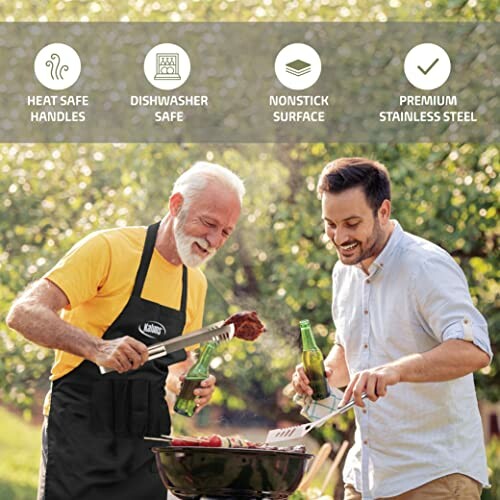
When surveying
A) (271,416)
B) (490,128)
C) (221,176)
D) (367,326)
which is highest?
(490,128)

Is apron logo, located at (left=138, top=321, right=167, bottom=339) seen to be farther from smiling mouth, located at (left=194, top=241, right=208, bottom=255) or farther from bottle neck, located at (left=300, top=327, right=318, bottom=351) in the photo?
bottle neck, located at (left=300, top=327, right=318, bottom=351)

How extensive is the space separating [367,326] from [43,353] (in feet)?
14.0

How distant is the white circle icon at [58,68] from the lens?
17.7 ft

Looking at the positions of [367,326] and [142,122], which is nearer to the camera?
[367,326]

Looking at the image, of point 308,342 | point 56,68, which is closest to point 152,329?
point 308,342

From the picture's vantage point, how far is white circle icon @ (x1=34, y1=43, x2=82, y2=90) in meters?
5.38

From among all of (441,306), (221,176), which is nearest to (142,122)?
(221,176)

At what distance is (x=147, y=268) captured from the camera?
3.85 meters

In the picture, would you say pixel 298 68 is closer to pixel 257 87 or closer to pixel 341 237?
pixel 257 87

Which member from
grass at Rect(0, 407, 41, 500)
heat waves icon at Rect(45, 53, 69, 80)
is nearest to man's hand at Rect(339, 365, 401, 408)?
heat waves icon at Rect(45, 53, 69, 80)

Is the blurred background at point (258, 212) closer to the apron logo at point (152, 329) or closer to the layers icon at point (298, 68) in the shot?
the layers icon at point (298, 68)

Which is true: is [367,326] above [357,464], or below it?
above

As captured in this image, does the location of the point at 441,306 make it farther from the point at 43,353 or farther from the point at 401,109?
the point at 43,353

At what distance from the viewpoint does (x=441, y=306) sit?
3.23 meters
